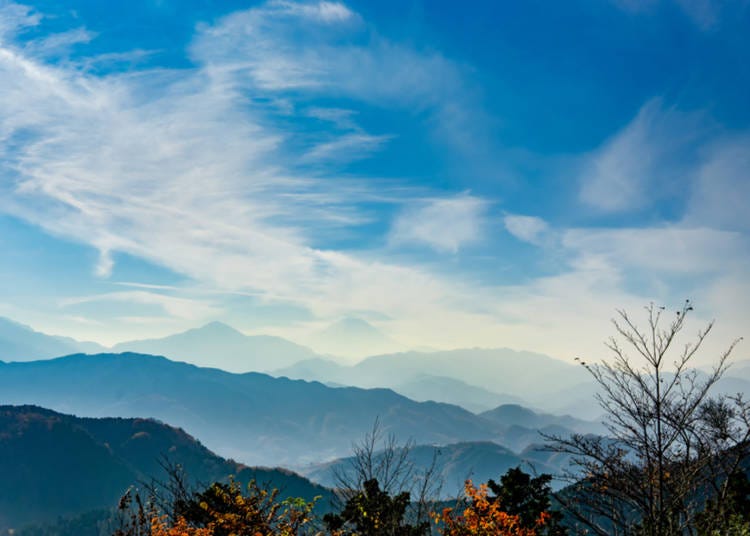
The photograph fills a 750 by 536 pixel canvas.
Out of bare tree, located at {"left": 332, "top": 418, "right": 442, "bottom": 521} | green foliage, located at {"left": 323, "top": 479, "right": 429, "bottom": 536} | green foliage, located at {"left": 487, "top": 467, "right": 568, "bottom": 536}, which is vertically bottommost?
green foliage, located at {"left": 487, "top": 467, "right": 568, "bottom": 536}

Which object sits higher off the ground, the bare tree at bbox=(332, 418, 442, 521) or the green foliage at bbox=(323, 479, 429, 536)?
the bare tree at bbox=(332, 418, 442, 521)

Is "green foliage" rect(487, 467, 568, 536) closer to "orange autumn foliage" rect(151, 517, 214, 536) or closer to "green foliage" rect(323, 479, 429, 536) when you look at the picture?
"green foliage" rect(323, 479, 429, 536)

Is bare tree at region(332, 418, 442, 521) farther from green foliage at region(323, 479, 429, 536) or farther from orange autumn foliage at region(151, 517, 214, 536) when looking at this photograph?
orange autumn foliage at region(151, 517, 214, 536)

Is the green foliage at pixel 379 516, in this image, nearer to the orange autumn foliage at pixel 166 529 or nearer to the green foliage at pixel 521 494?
the orange autumn foliage at pixel 166 529

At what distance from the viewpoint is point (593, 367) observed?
1316 cm

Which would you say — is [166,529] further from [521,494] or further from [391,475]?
[521,494]

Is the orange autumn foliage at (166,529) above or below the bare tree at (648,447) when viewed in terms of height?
below

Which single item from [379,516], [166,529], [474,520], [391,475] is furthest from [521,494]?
[166,529]

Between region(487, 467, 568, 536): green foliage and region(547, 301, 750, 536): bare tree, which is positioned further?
region(487, 467, 568, 536): green foliage

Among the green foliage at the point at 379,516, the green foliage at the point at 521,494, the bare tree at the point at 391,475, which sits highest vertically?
the bare tree at the point at 391,475

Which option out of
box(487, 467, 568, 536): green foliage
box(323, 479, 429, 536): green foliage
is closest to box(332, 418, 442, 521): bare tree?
box(323, 479, 429, 536): green foliage

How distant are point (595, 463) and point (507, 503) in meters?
19.2

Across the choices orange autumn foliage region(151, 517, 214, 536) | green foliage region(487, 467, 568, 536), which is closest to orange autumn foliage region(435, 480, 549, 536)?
orange autumn foliage region(151, 517, 214, 536)

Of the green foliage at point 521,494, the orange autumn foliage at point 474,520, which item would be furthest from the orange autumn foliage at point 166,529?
the green foliage at point 521,494
